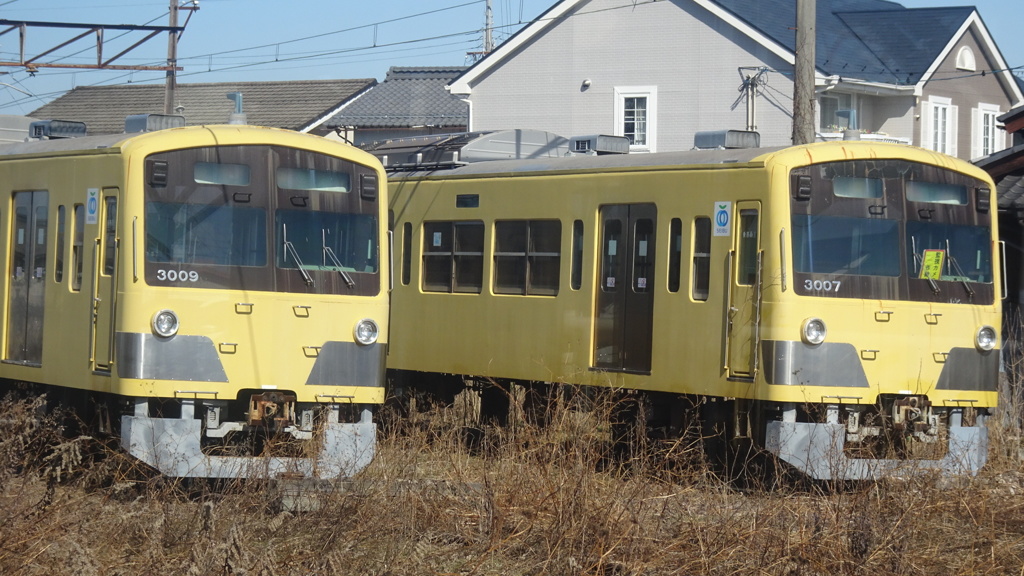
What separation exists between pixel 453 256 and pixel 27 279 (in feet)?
14.1

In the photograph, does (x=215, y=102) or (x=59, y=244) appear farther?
(x=215, y=102)

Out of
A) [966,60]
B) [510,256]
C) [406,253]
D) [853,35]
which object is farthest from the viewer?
[966,60]

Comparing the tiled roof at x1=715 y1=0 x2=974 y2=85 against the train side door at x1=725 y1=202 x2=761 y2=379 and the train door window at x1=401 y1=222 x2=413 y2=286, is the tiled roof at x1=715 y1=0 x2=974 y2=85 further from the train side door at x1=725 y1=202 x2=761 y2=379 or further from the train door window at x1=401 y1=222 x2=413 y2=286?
the train side door at x1=725 y1=202 x2=761 y2=379

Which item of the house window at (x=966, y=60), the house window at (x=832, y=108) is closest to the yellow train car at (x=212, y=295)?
the house window at (x=832, y=108)

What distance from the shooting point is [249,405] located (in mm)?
10633

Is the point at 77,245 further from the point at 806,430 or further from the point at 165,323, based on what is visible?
the point at 806,430

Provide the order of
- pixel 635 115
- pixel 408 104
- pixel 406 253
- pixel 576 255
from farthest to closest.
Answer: pixel 408 104 → pixel 635 115 → pixel 406 253 → pixel 576 255

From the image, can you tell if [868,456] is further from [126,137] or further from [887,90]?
[887,90]

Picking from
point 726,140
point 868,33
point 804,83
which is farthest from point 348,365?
point 868,33

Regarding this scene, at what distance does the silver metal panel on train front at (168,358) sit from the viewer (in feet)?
33.1

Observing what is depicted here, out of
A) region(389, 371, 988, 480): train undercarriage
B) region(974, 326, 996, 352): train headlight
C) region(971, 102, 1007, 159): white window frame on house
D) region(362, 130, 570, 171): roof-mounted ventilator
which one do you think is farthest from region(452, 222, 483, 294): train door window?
region(971, 102, 1007, 159): white window frame on house

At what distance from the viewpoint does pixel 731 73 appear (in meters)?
31.4

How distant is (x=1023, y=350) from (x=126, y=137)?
9512 mm

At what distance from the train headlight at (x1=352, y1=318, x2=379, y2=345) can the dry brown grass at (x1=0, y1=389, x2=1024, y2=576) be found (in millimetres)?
1610
